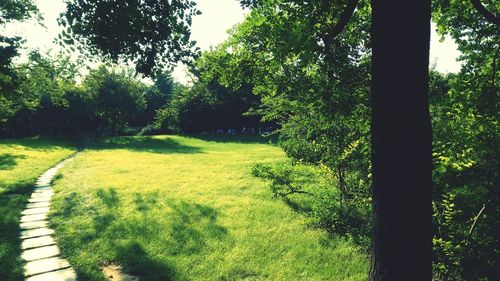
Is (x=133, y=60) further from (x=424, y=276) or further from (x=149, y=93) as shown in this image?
(x=149, y=93)

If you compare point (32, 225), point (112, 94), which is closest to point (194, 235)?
point (32, 225)

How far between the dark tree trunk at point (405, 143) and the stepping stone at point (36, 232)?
7590 mm

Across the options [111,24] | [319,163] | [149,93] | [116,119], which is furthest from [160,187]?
[149,93]

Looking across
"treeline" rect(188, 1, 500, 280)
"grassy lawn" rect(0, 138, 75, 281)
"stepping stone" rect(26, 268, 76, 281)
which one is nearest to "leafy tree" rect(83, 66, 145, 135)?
"grassy lawn" rect(0, 138, 75, 281)

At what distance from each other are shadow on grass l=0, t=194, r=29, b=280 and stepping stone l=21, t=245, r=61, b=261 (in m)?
0.12

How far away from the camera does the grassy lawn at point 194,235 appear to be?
19.4 feet

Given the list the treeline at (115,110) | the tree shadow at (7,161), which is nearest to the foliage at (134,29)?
the tree shadow at (7,161)

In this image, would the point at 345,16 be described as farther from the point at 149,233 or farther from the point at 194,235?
the point at 149,233

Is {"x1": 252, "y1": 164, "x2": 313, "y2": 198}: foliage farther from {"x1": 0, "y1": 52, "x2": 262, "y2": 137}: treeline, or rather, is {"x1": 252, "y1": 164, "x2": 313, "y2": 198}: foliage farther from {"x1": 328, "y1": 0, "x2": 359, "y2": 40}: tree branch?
{"x1": 0, "y1": 52, "x2": 262, "y2": 137}: treeline

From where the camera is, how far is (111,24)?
Answer: 18.2 ft

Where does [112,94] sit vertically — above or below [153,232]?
above

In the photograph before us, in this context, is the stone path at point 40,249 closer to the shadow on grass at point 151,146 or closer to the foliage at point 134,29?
the foliage at point 134,29

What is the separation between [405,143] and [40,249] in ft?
23.3

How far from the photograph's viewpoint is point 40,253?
6465 mm
